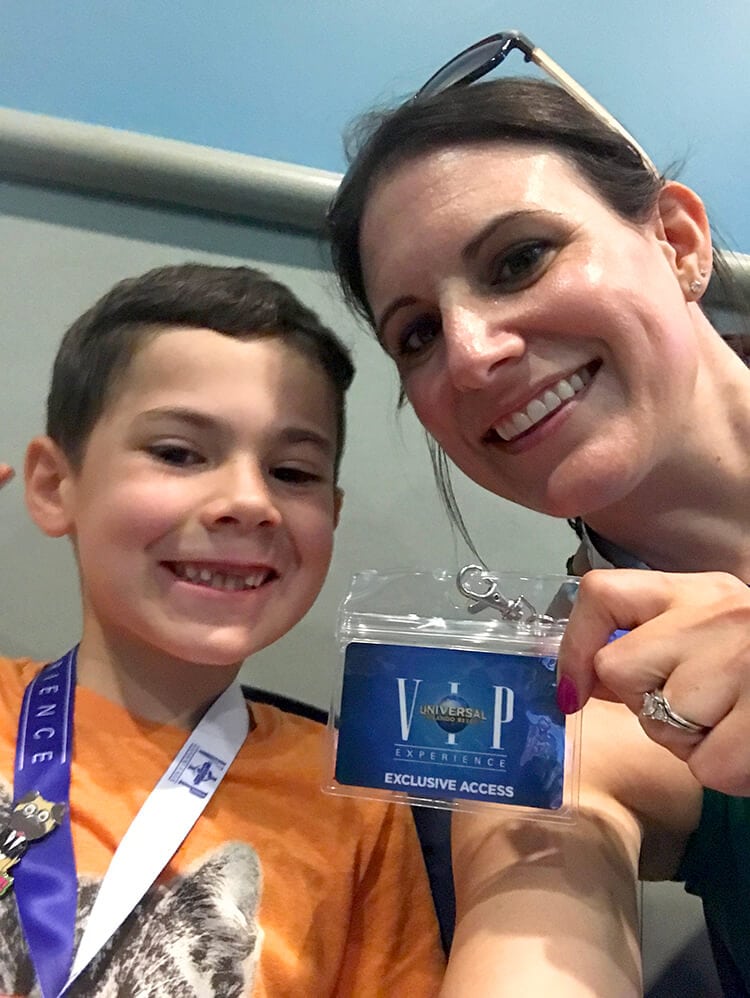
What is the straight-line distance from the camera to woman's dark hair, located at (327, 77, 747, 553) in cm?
69

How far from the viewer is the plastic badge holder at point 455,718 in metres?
0.48

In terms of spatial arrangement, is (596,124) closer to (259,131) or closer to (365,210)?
(365,210)

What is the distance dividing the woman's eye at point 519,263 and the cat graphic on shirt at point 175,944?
528mm

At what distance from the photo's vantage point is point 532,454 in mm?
678

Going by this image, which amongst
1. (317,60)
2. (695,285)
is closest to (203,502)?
(695,285)

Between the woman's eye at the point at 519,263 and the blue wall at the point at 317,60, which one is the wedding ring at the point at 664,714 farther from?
the blue wall at the point at 317,60

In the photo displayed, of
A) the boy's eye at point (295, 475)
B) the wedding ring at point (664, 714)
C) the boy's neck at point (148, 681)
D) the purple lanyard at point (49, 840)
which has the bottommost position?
the purple lanyard at point (49, 840)

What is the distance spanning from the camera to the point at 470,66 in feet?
2.61

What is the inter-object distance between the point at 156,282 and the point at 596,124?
0.46 meters

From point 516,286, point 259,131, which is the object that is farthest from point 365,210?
point 259,131

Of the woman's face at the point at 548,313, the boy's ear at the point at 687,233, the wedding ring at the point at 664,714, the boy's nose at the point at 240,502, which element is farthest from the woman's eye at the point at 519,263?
the wedding ring at the point at 664,714

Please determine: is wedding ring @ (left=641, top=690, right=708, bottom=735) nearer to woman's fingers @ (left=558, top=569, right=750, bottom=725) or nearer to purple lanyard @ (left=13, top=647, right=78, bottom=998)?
woman's fingers @ (left=558, top=569, right=750, bottom=725)

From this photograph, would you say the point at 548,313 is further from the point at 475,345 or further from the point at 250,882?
the point at 250,882

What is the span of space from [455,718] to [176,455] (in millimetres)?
343
